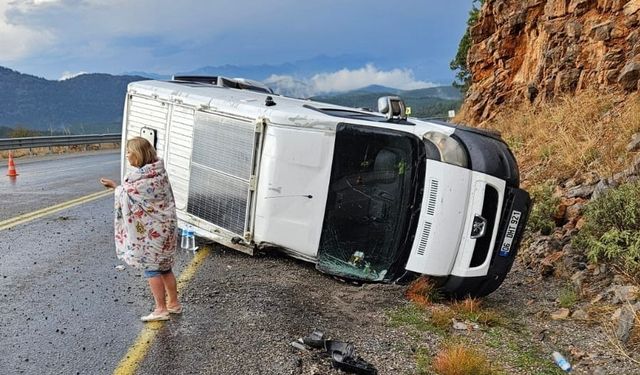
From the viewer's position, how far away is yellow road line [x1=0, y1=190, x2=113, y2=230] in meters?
8.06

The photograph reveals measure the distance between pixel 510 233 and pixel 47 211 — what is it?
7.26 m

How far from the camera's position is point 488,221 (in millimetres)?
5297

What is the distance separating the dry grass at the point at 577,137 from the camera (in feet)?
27.0

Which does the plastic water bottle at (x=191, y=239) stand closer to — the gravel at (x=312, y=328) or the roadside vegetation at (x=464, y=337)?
Result: the gravel at (x=312, y=328)

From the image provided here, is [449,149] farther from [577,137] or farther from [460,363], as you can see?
[577,137]

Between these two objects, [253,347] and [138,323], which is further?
[138,323]

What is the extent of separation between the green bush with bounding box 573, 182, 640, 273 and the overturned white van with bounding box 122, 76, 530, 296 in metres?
1.07

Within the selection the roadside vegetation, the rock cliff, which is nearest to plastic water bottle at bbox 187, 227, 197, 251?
the roadside vegetation

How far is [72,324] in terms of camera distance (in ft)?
15.0

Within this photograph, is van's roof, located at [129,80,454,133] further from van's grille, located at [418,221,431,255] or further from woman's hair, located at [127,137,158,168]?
woman's hair, located at [127,137,158,168]

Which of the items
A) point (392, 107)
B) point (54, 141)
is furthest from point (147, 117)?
point (54, 141)

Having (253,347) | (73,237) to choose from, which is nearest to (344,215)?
(253,347)

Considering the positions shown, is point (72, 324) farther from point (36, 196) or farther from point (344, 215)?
point (36, 196)

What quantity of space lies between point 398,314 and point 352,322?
19.1 inches
